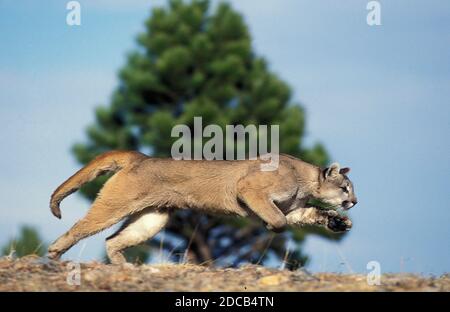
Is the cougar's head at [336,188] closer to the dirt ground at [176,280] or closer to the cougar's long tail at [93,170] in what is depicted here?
the cougar's long tail at [93,170]

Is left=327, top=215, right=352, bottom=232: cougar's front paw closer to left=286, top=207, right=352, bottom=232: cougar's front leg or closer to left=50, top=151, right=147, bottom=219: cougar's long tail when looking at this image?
left=286, top=207, right=352, bottom=232: cougar's front leg

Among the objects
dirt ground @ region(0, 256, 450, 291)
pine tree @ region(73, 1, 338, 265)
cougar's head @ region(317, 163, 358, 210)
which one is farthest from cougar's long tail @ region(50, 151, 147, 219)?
pine tree @ region(73, 1, 338, 265)

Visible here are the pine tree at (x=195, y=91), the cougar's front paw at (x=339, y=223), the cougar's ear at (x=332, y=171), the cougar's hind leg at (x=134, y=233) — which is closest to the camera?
the cougar's hind leg at (x=134, y=233)

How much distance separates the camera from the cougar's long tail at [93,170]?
1084 cm

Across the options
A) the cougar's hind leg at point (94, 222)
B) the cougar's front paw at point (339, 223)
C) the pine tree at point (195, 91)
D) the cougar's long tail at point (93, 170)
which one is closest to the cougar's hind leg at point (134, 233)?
the cougar's hind leg at point (94, 222)

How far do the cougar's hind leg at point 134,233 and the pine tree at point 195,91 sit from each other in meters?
18.6

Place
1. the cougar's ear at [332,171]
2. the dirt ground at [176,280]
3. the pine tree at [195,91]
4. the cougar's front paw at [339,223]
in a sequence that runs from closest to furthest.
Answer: the dirt ground at [176,280]
the cougar's front paw at [339,223]
the cougar's ear at [332,171]
the pine tree at [195,91]

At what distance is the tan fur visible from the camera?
1069 centimetres

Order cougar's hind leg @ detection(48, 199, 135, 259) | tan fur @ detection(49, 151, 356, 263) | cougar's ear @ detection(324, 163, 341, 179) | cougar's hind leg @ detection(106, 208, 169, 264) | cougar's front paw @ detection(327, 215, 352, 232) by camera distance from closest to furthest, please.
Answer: cougar's hind leg @ detection(48, 199, 135, 259), tan fur @ detection(49, 151, 356, 263), cougar's hind leg @ detection(106, 208, 169, 264), cougar's front paw @ detection(327, 215, 352, 232), cougar's ear @ detection(324, 163, 341, 179)

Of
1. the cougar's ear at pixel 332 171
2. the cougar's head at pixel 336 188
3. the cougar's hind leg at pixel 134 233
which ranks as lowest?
the cougar's hind leg at pixel 134 233

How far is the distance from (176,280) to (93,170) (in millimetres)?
3178

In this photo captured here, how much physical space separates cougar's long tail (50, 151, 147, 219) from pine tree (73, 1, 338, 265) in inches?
727

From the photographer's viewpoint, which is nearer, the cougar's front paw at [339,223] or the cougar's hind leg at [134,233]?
the cougar's hind leg at [134,233]
